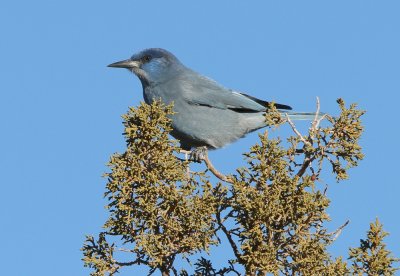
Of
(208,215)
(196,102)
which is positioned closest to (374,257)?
(208,215)

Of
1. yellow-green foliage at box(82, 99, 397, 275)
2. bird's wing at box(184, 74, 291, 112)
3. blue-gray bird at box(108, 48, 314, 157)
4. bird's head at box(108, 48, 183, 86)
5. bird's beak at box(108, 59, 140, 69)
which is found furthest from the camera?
bird's beak at box(108, 59, 140, 69)

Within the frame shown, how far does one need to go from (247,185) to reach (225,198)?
7.1 inches

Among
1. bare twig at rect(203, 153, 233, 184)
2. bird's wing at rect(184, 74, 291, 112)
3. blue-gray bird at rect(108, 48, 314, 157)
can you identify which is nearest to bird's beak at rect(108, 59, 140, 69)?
blue-gray bird at rect(108, 48, 314, 157)

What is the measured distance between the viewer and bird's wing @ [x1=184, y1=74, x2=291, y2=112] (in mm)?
7535

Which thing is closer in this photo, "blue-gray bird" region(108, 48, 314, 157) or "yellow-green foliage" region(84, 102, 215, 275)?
"yellow-green foliage" region(84, 102, 215, 275)

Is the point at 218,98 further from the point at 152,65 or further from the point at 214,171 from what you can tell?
the point at 214,171

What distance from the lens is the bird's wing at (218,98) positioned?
754 cm

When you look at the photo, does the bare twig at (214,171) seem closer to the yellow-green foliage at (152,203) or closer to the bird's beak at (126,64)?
the yellow-green foliage at (152,203)

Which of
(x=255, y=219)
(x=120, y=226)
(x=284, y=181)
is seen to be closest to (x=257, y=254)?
(x=255, y=219)

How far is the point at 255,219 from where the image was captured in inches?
160

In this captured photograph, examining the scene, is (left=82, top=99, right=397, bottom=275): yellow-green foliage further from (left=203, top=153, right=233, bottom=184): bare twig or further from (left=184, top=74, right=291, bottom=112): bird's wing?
(left=184, top=74, right=291, bottom=112): bird's wing

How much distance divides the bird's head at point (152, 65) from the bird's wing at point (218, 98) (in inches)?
13.4

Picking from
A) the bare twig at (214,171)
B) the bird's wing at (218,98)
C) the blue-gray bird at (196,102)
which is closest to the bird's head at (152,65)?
the blue-gray bird at (196,102)

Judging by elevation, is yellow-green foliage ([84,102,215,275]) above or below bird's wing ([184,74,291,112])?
below
